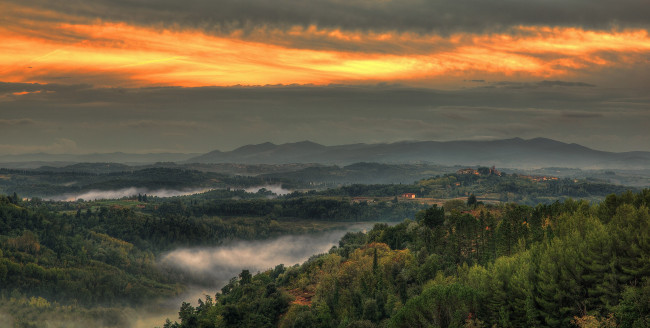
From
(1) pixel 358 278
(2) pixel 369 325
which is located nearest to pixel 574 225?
(2) pixel 369 325

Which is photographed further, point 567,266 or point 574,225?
point 574,225

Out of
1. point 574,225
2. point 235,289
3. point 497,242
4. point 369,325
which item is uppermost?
point 574,225

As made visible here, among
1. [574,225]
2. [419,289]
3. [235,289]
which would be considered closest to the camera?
[574,225]

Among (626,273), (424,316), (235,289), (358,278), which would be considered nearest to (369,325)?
(424,316)

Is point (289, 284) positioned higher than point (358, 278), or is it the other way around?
point (358, 278)

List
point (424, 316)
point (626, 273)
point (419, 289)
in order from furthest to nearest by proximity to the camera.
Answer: point (419, 289)
point (424, 316)
point (626, 273)

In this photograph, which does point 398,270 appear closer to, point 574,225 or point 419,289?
point 419,289
